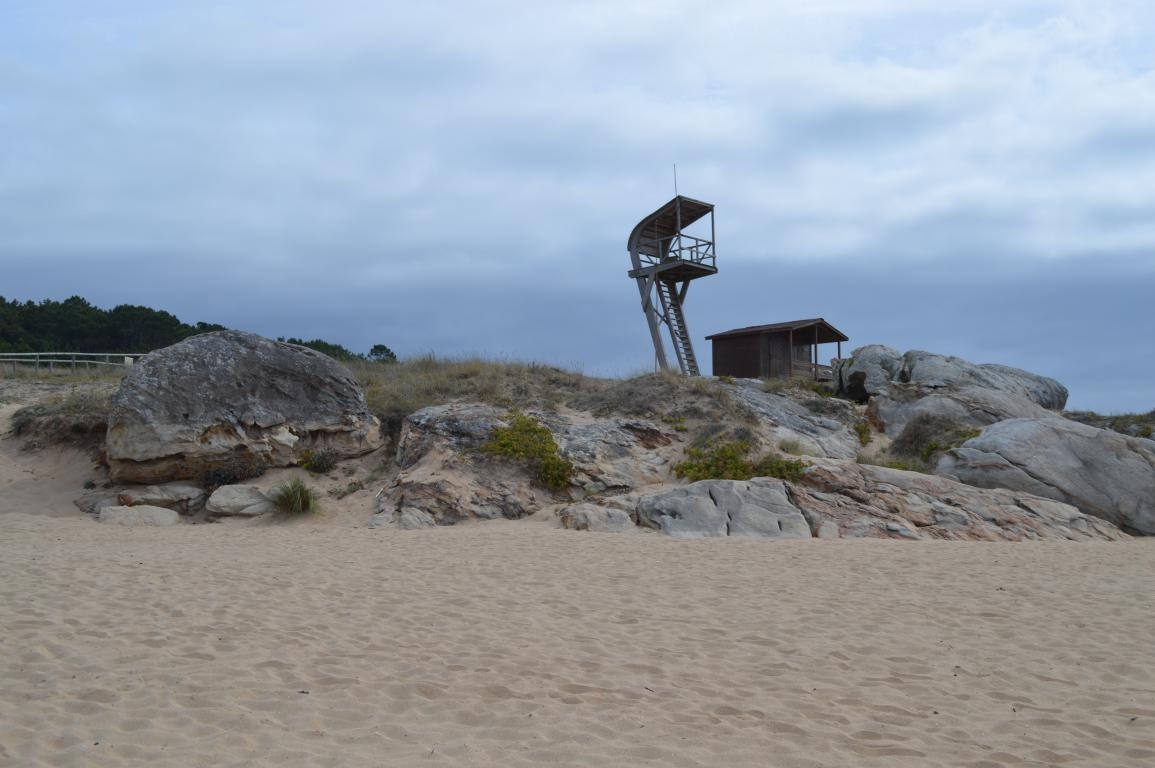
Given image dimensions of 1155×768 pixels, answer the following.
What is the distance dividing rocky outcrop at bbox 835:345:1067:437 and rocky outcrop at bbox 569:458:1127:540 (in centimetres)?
560

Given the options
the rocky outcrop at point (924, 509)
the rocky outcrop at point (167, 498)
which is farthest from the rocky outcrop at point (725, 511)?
the rocky outcrop at point (167, 498)

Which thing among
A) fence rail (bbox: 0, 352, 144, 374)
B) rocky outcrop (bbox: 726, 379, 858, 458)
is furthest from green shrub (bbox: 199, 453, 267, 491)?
rocky outcrop (bbox: 726, 379, 858, 458)

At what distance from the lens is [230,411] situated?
51.8 ft

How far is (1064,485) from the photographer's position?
1556cm

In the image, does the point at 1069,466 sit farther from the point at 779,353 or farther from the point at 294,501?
the point at 294,501

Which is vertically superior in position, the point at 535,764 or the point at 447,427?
the point at 447,427

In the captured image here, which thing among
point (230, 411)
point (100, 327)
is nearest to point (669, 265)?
point (230, 411)

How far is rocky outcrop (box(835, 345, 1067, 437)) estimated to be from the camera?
21.5 metres

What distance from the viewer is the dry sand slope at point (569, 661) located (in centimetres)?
451

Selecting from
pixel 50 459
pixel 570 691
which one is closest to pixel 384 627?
pixel 570 691

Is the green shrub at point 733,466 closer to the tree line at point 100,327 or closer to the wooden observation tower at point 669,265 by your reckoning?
the wooden observation tower at point 669,265

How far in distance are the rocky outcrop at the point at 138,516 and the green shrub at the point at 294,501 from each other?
199cm

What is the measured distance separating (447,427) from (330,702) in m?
11.7

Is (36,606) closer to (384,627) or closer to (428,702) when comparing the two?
(384,627)
